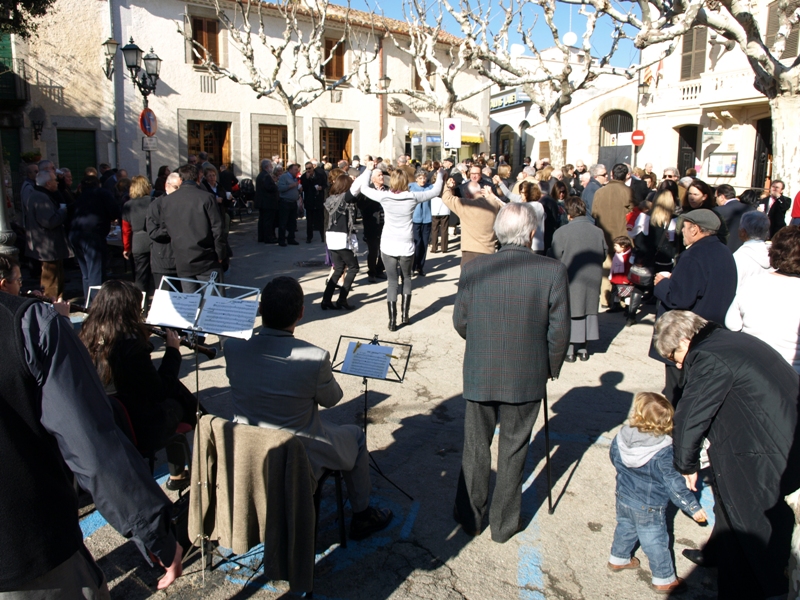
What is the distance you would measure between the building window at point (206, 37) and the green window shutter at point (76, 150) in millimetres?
4850

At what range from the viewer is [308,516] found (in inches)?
109

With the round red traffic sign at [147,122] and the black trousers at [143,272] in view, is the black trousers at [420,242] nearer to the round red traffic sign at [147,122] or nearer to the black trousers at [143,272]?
the black trousers at [143,272]

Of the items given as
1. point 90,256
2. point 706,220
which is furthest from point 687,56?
point 90,256

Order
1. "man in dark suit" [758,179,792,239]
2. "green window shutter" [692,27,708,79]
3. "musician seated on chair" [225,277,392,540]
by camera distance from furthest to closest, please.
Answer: "green window shutter" [692,27,708,79], "man in dark suit" [758,179,792,239], "musician seated on chair" [225,277,392,540]

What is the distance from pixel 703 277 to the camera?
4.28 m

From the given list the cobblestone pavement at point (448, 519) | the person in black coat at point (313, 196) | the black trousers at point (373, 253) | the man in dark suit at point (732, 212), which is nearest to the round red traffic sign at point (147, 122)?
the person in black coat at point (313, 196)

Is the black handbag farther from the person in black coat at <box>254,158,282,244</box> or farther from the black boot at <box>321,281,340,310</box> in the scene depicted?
the person in black coat at <box>254,158,282,244</box>

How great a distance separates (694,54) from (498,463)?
86.4 ft

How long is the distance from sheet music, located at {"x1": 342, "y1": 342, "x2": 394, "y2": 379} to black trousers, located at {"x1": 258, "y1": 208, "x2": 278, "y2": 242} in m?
10.3

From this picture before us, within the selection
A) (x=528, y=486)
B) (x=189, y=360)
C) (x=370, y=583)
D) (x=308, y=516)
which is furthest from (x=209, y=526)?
(x=189, y=360)

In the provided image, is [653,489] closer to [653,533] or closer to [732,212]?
[653,533]

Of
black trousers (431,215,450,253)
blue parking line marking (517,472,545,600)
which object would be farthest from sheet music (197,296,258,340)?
black trousers (431,215,450,253)

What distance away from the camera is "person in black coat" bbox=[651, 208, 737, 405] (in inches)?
169

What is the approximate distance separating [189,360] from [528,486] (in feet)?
12.4
